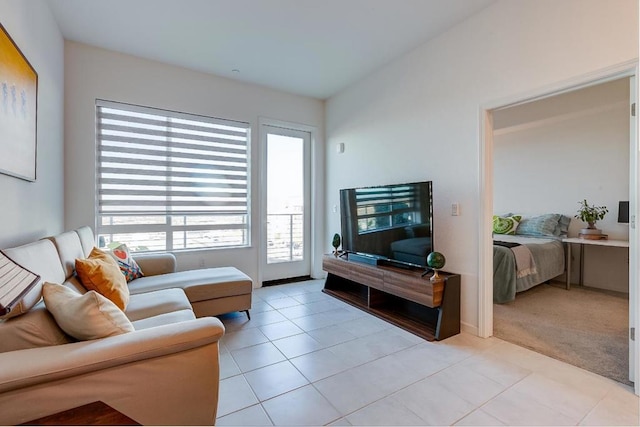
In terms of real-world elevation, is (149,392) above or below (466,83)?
below

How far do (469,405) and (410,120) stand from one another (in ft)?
8.49

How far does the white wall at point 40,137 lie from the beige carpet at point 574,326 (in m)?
3.70

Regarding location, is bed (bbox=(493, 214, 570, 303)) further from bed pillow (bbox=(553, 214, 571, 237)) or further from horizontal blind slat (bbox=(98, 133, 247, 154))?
horizontal blind slat (bbox=(98, 133, 247, 154))

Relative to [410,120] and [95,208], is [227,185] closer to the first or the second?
[95,208]

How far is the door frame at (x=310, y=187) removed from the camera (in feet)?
13.3

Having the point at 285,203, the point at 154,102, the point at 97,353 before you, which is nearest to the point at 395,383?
the point at 97,353

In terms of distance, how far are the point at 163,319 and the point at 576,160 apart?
5.40 metres

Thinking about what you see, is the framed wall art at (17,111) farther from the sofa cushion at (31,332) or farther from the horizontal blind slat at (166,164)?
the horizontal blind slat at (166,164)

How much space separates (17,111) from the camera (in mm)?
1787

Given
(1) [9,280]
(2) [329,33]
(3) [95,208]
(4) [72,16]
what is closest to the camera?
(1) [9,280]

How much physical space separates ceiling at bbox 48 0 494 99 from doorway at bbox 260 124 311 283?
1.02 meters

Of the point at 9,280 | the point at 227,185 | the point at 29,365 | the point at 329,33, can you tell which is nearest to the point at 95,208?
the point at 227,185

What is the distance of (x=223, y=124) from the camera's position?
3.83 meters

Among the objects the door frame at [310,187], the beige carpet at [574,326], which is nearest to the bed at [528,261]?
Answer: the beige carpet at [574,326]
